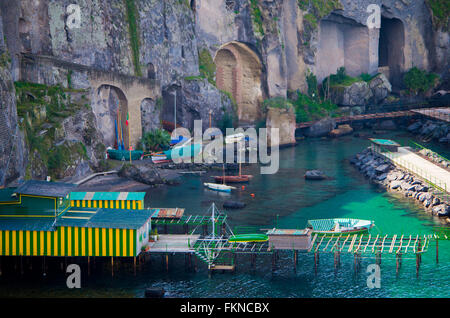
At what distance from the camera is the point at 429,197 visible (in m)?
74.9

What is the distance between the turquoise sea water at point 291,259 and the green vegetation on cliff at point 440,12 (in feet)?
178

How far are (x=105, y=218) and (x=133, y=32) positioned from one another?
53790 millimetres

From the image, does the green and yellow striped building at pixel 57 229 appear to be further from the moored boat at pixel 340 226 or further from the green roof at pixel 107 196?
the moored boat at pixel 340 226

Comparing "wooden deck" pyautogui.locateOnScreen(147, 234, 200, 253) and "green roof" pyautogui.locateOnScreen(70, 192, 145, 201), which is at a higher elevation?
"green roof" pyautogui.locateOnScreen(70, 192, 145, 201)

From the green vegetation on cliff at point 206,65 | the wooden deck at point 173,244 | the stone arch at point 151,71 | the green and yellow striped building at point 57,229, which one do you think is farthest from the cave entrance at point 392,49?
the green and yellow striped building at point 57,229

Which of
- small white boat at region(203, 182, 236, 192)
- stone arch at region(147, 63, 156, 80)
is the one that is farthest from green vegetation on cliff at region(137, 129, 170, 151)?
small white boat at region(203, 182, 236, 192)

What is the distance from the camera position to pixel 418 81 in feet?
458

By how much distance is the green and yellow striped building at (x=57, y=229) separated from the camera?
2163 inches

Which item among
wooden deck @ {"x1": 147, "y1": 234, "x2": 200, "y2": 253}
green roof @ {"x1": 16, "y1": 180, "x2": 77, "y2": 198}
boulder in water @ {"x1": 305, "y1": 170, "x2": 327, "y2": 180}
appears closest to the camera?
green roof @ {"x1": 16, "y1": 180, "x2": 77, "y2": 198}

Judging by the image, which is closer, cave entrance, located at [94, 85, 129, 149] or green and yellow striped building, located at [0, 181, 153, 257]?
green and yellow striped building, located at [0, 181, 153, 257]

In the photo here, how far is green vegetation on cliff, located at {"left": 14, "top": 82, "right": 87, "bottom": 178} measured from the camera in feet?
242

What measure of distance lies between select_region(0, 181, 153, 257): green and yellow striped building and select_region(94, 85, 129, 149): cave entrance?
38.8 m

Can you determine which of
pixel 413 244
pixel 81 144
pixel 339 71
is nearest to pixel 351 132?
pixel 339 71

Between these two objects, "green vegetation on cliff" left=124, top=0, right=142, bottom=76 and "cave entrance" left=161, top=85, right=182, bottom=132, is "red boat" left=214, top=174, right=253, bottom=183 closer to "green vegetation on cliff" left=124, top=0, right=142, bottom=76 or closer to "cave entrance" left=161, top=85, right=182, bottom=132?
"green vegetation on cliff" left=124, top=0, right=142, bottom=76
